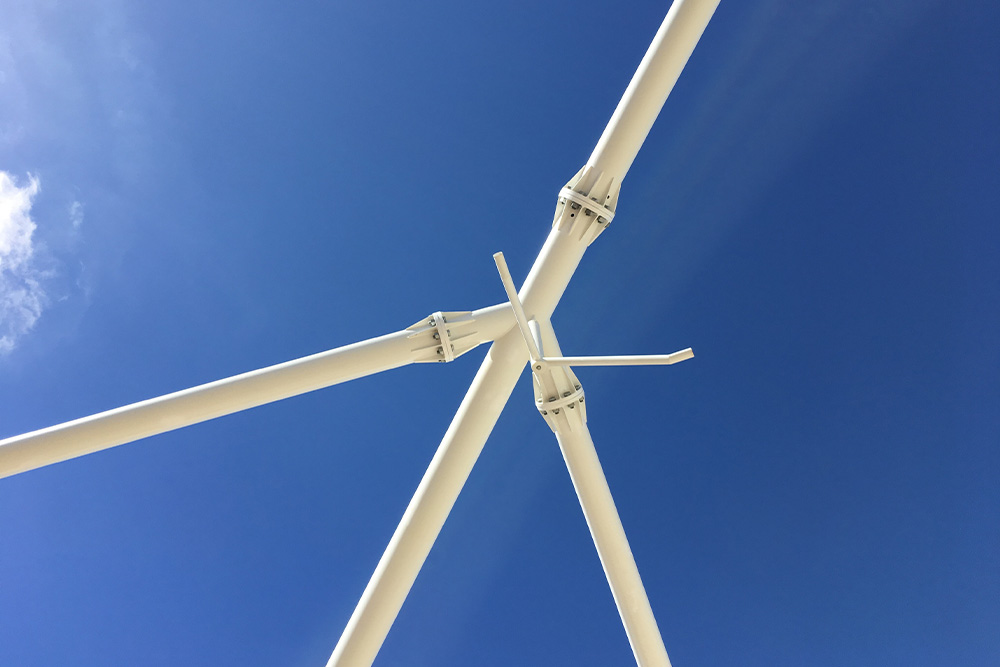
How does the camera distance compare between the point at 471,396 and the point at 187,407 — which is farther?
the point at 471,396

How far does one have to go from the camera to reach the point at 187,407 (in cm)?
1022

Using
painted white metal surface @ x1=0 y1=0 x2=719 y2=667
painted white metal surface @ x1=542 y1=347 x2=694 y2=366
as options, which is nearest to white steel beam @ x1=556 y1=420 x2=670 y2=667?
painted white metal surface @ x1=0 y1=0 x2=719 y2=667

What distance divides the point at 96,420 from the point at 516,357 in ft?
20.4

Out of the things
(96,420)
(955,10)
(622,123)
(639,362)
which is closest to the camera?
(639,362)

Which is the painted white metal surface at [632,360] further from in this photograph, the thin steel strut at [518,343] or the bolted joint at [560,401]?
the thin steel strut at [518,343]

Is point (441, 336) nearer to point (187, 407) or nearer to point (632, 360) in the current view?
point (632, 360)

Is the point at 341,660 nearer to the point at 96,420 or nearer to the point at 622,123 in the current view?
the point at 96,420

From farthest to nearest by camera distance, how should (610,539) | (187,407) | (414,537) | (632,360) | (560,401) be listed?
(610,539) → (560,401) → (414,537) → (187,407) → (632,360)

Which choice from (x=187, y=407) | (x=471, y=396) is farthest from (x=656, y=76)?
(x=187, y=407)

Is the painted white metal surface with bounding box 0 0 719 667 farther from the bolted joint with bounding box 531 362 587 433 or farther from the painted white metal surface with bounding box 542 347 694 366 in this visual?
the painted white metal surface with bounding box 542 347 694 366

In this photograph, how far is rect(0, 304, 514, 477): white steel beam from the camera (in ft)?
33.1

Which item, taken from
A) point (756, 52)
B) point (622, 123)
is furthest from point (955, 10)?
point (622, 123)

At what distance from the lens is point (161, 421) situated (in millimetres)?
10203

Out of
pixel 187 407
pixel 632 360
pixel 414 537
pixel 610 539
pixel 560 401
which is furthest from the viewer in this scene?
pixel 610 539
